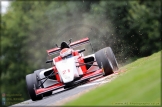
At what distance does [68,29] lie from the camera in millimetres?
46406

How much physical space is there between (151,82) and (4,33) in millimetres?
53629

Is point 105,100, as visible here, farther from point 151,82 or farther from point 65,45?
point 65,45

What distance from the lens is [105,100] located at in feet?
32.7

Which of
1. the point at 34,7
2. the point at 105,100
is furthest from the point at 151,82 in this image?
the point at 34,7

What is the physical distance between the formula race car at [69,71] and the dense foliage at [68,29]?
7.69 meters

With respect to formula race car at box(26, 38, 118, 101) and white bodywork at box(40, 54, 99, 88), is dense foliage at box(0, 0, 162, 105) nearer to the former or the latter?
formula race car at box(26, 38, 118, 101)

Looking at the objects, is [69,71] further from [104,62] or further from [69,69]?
[104,62]

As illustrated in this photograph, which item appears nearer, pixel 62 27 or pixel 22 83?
pixel 62 27

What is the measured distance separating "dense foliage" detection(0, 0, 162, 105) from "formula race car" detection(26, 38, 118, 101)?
25.2 feet

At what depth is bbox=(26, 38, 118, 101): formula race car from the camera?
16547 mm

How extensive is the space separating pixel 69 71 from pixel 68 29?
98.0 feet

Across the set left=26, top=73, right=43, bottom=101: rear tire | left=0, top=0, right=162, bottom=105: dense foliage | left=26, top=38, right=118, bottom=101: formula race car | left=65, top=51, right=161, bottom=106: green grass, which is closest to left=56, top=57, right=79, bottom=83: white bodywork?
left=26, top=38, right=118, bottom=101: formula race car

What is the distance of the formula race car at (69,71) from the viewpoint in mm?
16547

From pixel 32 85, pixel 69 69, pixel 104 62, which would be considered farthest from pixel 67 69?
pixel 32 85
